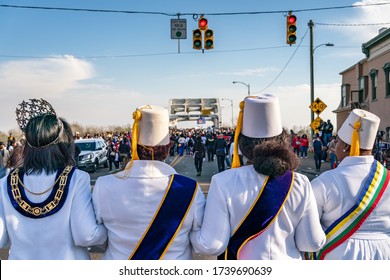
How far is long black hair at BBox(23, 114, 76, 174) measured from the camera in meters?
2.82

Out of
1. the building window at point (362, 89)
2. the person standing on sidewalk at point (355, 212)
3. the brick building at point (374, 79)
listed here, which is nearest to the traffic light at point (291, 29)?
the person standing on sidewalk at point (355, 212)

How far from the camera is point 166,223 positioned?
2666mm

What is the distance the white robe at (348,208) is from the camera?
2961mm

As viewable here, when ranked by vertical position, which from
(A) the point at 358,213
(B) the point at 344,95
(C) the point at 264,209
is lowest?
(A) the point at 358,213

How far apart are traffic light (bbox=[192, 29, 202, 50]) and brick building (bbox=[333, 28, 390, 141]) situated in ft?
53.0

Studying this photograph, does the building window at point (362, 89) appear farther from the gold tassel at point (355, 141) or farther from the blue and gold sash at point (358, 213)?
the blue and gold sash at point (358, 213)

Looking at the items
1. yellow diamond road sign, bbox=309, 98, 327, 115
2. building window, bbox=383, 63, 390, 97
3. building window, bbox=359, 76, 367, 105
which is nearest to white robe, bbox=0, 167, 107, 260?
yellow diamond road sign, bbox=309, 98, 327, 115

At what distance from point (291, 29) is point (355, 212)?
11.6m

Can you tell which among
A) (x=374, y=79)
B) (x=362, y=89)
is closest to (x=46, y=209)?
(x=374, y=79)

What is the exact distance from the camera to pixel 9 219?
2.74 metres

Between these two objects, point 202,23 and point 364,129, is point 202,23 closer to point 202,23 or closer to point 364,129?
point 202,23

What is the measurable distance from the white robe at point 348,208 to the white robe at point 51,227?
1513mm

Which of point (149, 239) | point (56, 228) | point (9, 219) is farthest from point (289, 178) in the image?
point (9, 219)

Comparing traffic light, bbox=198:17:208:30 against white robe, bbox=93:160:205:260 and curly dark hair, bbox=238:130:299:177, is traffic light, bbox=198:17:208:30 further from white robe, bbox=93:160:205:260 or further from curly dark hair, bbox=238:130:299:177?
white robe, bbox=93:160:205:260
